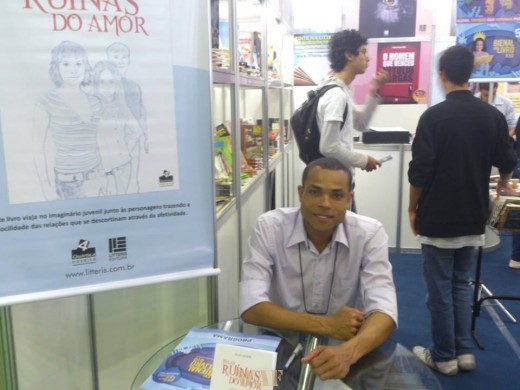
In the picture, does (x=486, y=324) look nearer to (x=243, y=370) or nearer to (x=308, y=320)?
(x=308, y=320)

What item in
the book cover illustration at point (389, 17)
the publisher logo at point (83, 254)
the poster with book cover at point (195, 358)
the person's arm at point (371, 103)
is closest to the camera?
the poster with book cover at point (195, 358)

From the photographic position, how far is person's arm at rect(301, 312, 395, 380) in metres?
1.23

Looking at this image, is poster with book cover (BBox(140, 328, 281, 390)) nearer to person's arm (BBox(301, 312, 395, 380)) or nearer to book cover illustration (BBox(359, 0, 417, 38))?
person's arm (BBox(301, 312, 395, 380))

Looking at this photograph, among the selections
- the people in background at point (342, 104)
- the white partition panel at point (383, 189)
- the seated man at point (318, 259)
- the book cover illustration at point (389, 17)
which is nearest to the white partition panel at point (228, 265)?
the seated man at point (318, 259)

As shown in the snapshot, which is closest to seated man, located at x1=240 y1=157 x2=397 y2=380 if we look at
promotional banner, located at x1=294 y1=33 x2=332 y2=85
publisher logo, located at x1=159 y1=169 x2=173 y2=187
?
publisher logo, located at x1=159 y1=169 x2=173 y2=187

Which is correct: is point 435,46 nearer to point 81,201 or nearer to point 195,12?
point 195,12

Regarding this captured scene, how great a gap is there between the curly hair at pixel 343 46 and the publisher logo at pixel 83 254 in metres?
1.97

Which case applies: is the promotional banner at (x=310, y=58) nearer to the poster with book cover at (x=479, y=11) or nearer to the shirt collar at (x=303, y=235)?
the poster with book cover at (x=479, y=11)

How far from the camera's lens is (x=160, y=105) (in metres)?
1.40

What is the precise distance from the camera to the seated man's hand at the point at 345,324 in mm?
1396

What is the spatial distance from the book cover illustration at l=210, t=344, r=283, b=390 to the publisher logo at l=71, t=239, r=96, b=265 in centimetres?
53

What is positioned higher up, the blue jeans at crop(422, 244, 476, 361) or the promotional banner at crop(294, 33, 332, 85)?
the promotional banner at crop(294, 33, 332, 85)

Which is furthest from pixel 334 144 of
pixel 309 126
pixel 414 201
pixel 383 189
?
pixel 383 189

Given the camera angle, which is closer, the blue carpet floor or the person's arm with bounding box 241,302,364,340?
the person's arm with bounding box 241,302,364,340
